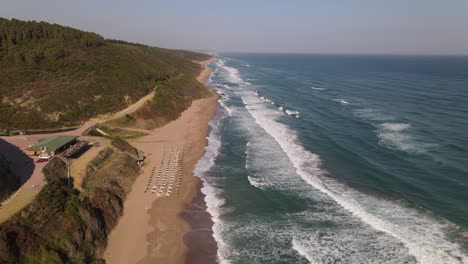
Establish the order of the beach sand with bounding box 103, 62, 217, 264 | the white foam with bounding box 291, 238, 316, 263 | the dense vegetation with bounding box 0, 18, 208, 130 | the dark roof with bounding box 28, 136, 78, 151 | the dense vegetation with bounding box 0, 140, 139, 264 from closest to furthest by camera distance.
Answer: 1. the dense vegetation with bounding box 0, 140, 139, 264
2. the white foam with bounding box 291, 238, 316, 263
3. the beach sand with bounding box 103, 62, 217, 264
4. the dark roof with bounding box 28, 136, 78, 151
5. the dense vegetation with bounding box 0, 18, 208, 130

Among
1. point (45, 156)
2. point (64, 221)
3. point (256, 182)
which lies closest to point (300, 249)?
point (256, 182)

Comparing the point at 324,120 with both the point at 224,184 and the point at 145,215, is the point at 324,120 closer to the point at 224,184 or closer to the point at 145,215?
the point at 224,184

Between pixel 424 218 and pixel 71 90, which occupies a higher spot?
pixel 71 90

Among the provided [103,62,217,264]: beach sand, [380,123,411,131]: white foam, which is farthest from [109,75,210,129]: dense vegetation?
[380,123,411,131]: white foam

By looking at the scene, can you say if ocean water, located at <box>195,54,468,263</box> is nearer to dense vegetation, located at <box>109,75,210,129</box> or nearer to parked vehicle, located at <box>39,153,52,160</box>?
dense vegetation, located at <box>109,75,210,129</box>

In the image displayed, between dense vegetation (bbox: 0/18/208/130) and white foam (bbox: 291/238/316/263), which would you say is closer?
white foam (bbox: 291/238/316/263)

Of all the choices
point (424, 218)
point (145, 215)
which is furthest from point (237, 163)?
point (424, 218)

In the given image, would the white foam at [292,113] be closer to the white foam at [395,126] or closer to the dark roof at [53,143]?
the white foam at [395,126]
